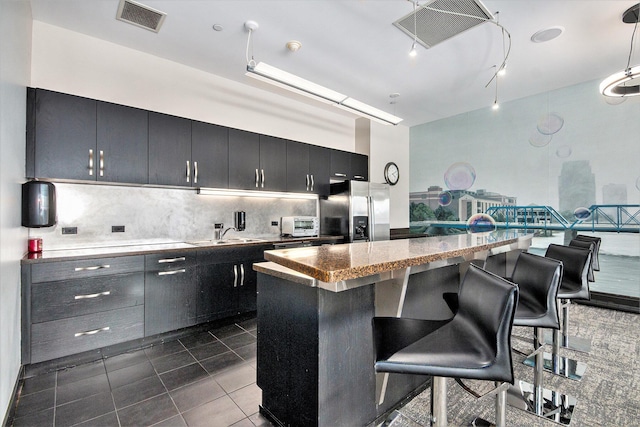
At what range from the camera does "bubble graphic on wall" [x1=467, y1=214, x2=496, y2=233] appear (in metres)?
4.88

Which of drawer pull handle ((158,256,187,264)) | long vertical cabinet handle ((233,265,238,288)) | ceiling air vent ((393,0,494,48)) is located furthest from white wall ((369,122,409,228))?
drawer pull handle ((158,256,187,264))

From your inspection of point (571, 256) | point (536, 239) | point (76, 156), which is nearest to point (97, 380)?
point (76, 156)

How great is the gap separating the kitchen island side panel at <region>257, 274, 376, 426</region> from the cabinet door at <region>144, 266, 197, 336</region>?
157cm

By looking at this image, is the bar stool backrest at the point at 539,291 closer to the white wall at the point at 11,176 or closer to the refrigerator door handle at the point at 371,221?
the refrigerator door handle at the point at 371,221

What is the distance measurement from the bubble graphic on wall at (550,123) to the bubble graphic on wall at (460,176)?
1.10 m

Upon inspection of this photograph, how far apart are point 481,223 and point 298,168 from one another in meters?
3.31

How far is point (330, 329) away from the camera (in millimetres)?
1375

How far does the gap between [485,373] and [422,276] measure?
0.88m

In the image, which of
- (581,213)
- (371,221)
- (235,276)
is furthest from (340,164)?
(581,213)

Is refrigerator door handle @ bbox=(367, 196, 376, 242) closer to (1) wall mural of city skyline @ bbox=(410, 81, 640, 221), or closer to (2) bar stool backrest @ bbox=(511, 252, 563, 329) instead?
(1) wall mural of city skyline @ bbox=(410, 81, 640, 221)

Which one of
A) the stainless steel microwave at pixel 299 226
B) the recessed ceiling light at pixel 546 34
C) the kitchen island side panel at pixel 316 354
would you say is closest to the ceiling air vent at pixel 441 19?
the recessed ceiling light at pixel 546 34

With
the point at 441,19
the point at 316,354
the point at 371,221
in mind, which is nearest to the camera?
the point at 316,354

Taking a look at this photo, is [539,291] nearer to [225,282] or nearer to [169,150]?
[225,282]

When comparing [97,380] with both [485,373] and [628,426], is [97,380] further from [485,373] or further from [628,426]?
[628,426]
